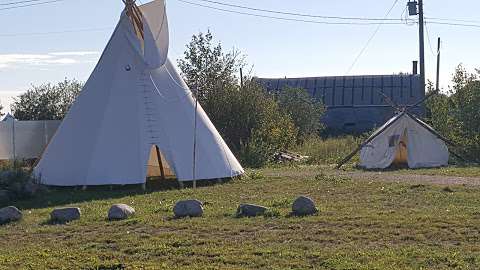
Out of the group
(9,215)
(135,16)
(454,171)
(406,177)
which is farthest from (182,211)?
(454,171)

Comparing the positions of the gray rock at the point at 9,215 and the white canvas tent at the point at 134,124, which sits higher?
the white canvas tent at the point at 134,124

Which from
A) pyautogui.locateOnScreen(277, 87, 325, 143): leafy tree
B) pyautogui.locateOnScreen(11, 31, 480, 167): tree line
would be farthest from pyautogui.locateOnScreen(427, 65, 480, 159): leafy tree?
pyautogui.locateOnScreen(277, 87, 325, 143): leafy tree

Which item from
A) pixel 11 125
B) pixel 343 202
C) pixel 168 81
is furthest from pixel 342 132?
pixel 343 202

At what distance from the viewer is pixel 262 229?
39.0 ft

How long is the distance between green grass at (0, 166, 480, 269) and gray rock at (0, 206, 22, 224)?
0.61ft

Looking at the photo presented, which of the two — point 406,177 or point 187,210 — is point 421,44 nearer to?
point 406,177

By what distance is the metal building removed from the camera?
161 ft

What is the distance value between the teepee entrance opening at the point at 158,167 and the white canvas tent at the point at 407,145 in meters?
7.63

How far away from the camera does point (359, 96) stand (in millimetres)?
50812

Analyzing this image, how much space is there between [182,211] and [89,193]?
5.31 metres

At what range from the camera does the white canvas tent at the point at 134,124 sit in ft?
61.8

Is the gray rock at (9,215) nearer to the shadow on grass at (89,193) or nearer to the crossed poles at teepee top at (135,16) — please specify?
the shadow on grass at (89,193)

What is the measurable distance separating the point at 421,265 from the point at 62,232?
5.73 metres

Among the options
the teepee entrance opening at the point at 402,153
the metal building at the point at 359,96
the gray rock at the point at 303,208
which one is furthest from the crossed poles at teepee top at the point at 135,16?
the metal building at the point at 359,96
